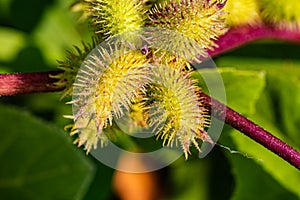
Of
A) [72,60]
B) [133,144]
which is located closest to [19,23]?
[133,144]

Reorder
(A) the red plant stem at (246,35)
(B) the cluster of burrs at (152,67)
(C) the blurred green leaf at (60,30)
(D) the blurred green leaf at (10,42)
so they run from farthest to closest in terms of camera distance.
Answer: (C) the blurred green leaf at (60,30), (D) the blurred green leaf at (10,42), (A) the red plant stem at (246,35), (B) the cluster of burrs at (152,67)

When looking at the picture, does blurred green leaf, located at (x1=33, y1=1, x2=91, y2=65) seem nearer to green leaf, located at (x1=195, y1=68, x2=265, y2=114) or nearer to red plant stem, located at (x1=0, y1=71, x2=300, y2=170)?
green leaf, located at (x1=195, y1=68, x2=265, y2=114)

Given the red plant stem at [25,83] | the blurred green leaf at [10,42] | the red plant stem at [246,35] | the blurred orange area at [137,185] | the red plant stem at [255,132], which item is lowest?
the blurred orange area at [137,185]

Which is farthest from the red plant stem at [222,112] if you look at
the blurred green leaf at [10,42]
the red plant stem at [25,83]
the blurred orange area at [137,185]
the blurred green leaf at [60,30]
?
the blurred orange area at [137,185]

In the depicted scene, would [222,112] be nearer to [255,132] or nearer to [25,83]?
[255,132]

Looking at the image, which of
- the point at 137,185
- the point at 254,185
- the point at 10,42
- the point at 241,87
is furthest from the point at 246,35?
the point at 137,185

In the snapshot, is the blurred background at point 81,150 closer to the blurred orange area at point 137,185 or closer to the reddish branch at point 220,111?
the blurred orange area at point 137,185

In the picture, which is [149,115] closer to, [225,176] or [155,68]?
[155,68]
